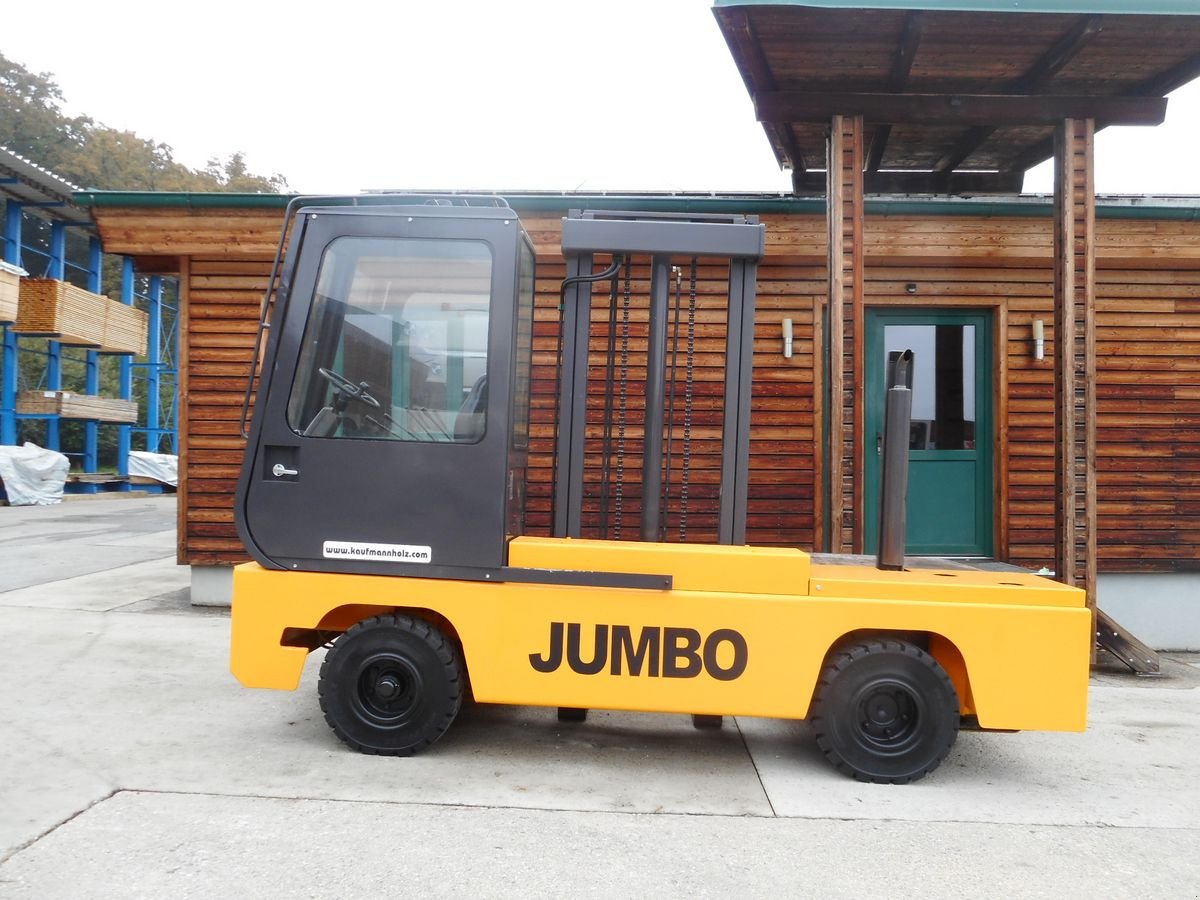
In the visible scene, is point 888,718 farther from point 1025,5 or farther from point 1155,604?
point 1155,604

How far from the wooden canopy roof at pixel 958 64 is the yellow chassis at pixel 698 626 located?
3.41m

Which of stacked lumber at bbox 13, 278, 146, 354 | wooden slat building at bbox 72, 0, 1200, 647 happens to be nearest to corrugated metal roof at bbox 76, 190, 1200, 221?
wooden slat building at bbox 72, 0, 1200, 647

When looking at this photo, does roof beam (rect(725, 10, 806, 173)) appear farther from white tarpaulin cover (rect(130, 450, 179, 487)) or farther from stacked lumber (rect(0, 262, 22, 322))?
white tarpaulin cover (rect(130, 450, 179, 487))

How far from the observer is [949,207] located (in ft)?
23.2

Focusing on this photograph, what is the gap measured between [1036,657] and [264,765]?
11.2ft

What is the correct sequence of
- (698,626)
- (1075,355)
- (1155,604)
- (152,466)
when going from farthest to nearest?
(152,466) < (1155,604) < (1075,355) < (698,626)

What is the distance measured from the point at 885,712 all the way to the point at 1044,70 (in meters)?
4.58

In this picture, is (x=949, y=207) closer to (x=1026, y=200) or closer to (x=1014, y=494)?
(x=1026, y=200)

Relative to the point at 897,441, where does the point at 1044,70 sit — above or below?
above

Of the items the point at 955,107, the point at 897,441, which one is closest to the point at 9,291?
the point at 955,107

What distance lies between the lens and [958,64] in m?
6.04

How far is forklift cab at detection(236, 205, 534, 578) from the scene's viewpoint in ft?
13.0

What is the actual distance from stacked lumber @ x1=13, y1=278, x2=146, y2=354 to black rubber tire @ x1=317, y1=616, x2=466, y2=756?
22534 millimetres

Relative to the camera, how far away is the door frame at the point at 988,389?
7.56m
